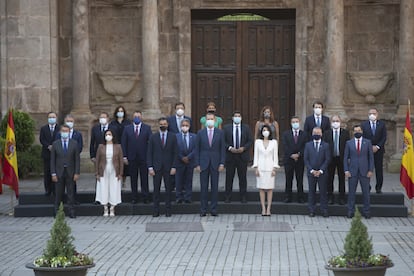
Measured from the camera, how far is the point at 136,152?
2289 centimetres

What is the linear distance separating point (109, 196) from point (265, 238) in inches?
163

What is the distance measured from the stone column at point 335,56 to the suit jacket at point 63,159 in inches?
361

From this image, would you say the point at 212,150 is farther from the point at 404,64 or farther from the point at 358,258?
the point at 358,258

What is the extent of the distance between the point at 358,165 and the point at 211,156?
2.91 m

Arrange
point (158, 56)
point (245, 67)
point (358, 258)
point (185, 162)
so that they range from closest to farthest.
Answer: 1. point (358, 258)
2. point (185, 162)
3. point (158, 56)
4. point (245, 67)

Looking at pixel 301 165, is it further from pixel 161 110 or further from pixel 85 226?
pixel 161 110

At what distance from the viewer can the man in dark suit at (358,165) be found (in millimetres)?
21500

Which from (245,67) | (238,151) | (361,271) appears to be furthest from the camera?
(245,67)

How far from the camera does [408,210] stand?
74.7ft

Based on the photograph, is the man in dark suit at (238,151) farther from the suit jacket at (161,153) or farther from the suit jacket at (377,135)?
the suit jacket at (377,135)

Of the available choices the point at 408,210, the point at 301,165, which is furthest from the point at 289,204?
the point at 408,210

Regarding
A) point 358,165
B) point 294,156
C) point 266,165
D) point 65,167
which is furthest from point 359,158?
point 65,167

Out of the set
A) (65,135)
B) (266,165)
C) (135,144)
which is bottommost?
(266,165)

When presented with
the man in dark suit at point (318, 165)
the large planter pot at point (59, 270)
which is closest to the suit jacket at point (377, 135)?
the man in dark suit at point (318, 165)
